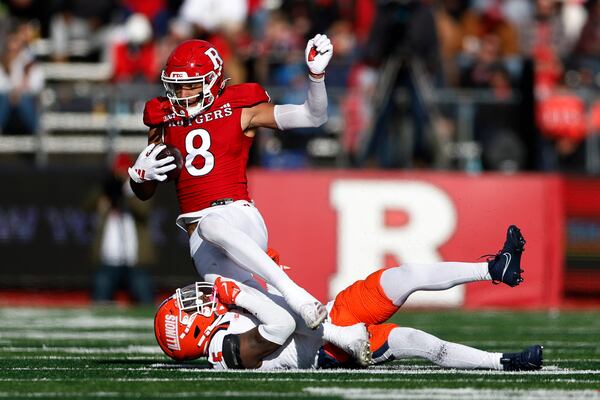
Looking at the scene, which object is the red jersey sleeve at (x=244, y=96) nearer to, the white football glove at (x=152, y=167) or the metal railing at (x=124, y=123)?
the white football glove at (x=152, y=167)

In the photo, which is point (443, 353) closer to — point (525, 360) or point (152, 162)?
point (525, 360)

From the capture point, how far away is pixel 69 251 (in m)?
15.0

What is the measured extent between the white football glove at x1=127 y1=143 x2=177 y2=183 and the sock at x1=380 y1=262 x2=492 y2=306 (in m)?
1.22

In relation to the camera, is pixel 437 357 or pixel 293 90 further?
pixel 293 90

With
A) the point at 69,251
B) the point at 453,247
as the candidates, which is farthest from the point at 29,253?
the point at 453,247

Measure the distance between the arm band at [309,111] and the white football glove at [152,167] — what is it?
62cm

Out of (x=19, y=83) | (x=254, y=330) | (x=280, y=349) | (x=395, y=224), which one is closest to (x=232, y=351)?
(x=254, y=330)

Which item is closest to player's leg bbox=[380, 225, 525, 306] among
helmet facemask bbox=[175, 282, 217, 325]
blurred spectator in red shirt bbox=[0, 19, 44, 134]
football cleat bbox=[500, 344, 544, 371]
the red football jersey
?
football cleat bbox=[500, 344, 544, 371]

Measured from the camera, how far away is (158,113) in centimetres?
750

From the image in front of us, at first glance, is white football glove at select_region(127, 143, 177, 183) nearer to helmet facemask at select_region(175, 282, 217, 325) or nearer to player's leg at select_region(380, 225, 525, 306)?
helmet facemask at select_region(175, 282, 217, 325)

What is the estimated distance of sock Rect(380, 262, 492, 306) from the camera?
678cm

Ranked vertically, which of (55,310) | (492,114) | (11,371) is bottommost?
(55,310)

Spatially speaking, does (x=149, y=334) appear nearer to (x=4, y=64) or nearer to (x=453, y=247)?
(x=453, y=247)

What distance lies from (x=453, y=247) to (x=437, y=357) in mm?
7408
